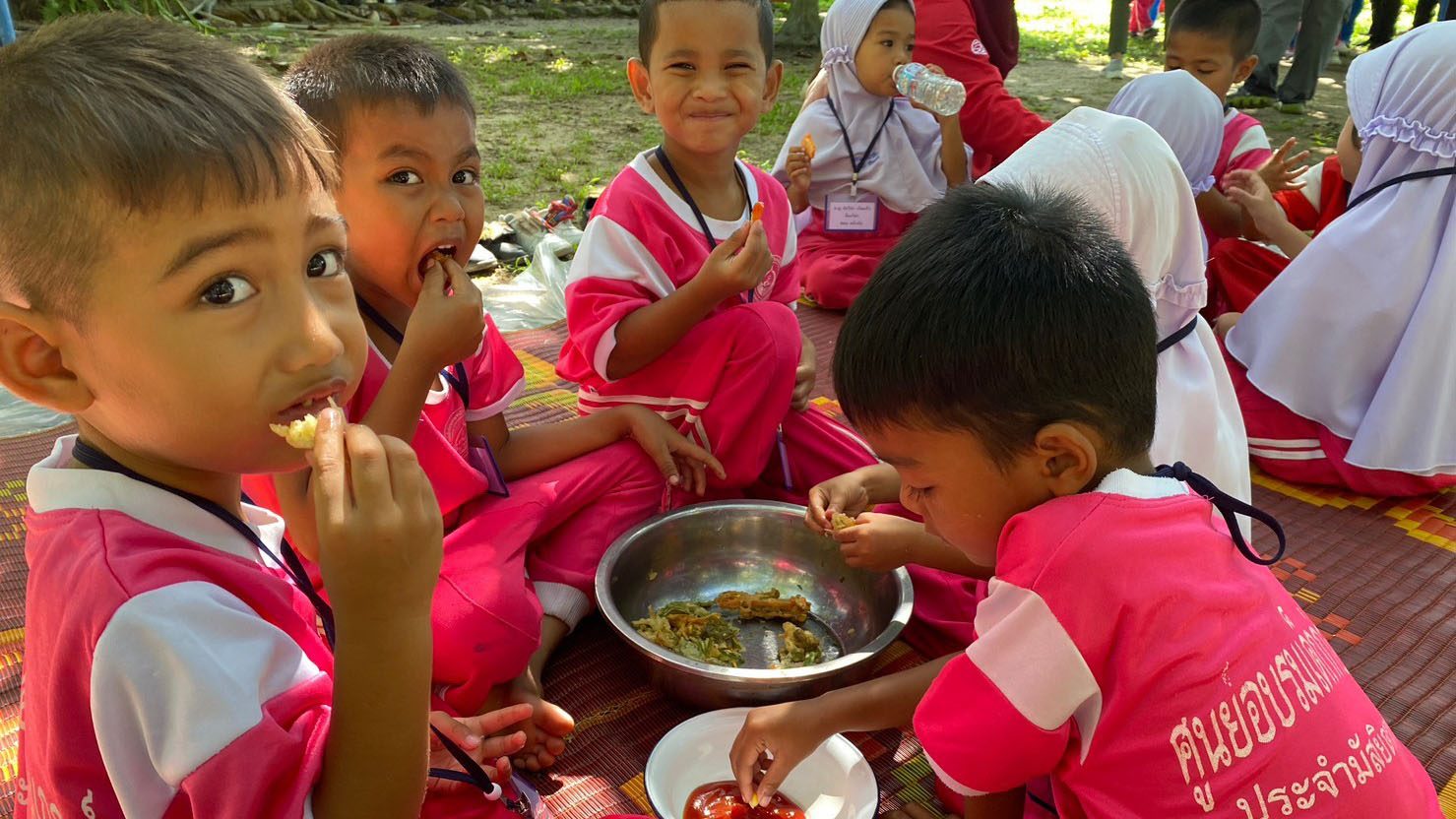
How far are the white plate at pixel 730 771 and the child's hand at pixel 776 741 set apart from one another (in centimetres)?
13

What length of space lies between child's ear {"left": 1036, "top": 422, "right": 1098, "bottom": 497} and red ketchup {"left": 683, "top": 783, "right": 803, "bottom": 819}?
2.53ft

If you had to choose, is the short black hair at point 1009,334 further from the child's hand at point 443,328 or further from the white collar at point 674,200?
the white collar at point 674,200

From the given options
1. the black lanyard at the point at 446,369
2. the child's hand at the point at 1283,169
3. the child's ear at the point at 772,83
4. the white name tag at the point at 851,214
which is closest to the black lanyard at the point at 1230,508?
the black lanyard at the point at 446,369

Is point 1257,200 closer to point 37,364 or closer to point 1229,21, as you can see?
point 1229,21

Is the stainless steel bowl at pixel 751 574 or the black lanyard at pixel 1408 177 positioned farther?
the black lanyard at pixel 1408 177

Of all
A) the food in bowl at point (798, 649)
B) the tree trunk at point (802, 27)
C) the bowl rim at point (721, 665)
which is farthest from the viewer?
the tree trunk at point (802, 27)

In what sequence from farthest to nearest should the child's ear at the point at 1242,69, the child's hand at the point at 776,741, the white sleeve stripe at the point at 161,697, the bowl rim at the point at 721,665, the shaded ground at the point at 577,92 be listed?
1. the shaded ground at the point at 577,92
2. the child's ear at the point at 1242,69
3. the bowl rim at the point at 721,665
4. the child's hand at the point at 776,741
5. the white sleeve stripe at the point at 161,697

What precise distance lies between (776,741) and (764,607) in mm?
677

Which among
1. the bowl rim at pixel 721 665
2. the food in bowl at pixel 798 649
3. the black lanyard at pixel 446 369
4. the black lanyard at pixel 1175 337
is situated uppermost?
the black lanyard at pixel 446 369

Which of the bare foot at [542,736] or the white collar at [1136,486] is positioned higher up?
the white collar at [1136,486]

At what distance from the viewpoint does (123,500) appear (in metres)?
1.09

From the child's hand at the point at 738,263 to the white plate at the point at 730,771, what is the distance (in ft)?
3.13

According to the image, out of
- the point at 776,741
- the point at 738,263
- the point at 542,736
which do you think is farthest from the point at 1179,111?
the point at 542,736

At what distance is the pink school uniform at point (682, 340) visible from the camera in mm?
2445
